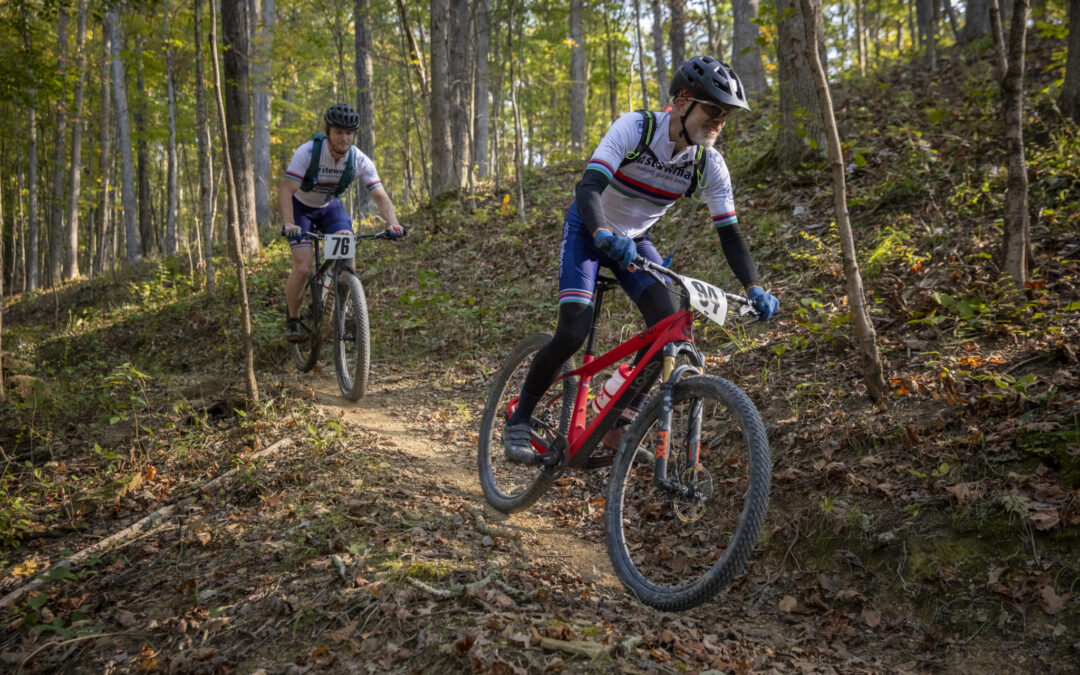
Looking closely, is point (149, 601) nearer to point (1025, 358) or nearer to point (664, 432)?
point (664, 432)

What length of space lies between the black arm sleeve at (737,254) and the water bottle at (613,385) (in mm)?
835

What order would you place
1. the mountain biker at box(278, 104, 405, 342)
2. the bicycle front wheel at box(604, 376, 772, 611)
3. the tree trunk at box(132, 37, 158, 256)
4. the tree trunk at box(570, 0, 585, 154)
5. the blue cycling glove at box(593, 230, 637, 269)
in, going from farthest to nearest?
the tree trunk at box(132, 37, 158, 256) < the tree trunk at box(570, 0, 585, 154) < the mountain biker at box(278, 104, 405, 342) < the blue cycling glove at box(593, 230, 637, 269) < the bicycle front wheel at box(604, 376, 772, 611)

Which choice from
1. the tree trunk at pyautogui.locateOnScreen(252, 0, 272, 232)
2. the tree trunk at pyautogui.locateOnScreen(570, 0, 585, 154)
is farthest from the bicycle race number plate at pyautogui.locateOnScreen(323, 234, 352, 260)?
the tree trunk at pyautogui.locateOnScreen(570, 0, 585, 154)

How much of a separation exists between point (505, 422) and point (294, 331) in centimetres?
384

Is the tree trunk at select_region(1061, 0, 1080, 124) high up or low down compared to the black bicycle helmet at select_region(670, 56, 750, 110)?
up

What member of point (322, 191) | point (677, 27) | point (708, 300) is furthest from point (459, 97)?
point (708, 300)

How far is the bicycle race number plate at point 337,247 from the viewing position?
21.8 feet

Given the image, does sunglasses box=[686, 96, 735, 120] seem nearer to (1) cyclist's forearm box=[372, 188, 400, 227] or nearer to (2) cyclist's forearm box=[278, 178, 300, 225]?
(1) cyclist's forearm box=[372, 188, 400, 227]

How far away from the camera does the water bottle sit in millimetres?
3660

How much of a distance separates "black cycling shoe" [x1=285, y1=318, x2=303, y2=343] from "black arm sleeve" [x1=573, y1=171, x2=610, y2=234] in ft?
16.2

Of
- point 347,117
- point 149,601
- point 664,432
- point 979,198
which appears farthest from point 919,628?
point 347,117

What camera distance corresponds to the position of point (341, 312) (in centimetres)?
686

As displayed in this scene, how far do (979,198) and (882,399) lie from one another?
3.45m

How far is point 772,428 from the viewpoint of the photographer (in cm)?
477
